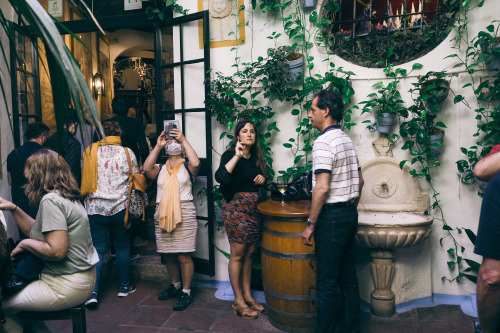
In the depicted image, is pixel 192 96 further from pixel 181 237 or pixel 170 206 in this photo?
pixel 181 237

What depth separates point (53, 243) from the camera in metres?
2.50

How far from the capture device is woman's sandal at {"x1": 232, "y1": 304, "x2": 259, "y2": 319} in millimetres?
3586

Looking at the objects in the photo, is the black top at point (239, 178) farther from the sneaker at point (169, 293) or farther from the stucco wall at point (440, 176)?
the sneaker at point (169, 293)

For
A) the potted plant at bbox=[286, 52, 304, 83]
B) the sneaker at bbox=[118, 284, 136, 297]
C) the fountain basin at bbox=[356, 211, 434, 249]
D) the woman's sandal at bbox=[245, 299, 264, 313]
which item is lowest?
the sneaker at bbox=[118, 284, 136, 297]

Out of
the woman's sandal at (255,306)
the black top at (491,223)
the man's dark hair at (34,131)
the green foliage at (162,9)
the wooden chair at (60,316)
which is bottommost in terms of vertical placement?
the woman's sandal at (255,306)

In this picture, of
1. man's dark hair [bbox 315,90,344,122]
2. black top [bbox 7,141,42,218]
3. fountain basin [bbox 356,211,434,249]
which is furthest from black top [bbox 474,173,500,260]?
black top [bbox 7,141,42,218]

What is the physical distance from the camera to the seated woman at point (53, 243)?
2.47m

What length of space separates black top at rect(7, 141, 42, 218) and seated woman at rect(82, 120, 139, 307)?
0.53 m

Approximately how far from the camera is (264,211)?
329 cm

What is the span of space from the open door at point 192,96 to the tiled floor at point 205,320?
56 centimetres

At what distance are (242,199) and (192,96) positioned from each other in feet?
4.44

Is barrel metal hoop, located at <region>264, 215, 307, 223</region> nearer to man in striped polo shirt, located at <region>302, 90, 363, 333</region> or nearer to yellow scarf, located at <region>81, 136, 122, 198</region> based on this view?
man in striped polo shirt, located at <region>302, 90, 363, 333</region>

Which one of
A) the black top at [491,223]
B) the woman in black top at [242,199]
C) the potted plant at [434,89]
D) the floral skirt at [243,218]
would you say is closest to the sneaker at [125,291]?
the woman in black top at [242,199]

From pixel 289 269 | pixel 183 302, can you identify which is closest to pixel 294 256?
pixel 289 269
